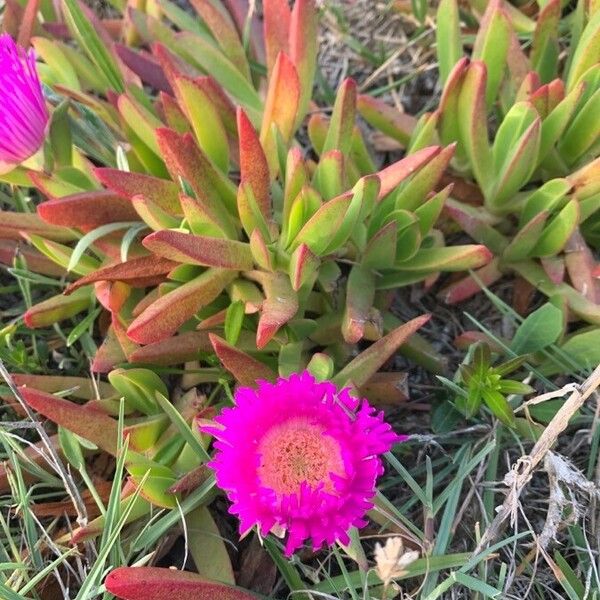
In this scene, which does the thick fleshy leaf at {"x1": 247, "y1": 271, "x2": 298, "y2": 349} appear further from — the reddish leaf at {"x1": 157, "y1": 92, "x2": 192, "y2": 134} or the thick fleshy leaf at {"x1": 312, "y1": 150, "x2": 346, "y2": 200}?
the reddish leaf at {"x1": 157, "y1": 92, "x2": 192, "y2": 134}

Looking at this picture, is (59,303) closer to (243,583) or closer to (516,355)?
(243,583)

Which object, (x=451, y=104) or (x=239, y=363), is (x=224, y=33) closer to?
(x=451, y=104)

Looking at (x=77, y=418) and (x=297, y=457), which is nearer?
(x=297, y=457)

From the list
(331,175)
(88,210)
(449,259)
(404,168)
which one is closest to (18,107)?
(88,210)

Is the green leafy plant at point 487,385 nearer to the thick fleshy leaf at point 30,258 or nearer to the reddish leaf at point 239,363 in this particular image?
the reddish leaf at point 239,363

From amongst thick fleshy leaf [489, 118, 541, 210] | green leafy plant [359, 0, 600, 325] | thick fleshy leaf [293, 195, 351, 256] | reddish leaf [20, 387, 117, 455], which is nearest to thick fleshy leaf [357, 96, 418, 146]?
green leafy plant [359, 0, 600, 325]

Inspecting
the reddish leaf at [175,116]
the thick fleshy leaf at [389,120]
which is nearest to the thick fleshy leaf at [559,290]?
the thick fleshy leaf at [389,120]

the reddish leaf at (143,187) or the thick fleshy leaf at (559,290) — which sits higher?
the reddish leaf at (143,187)
